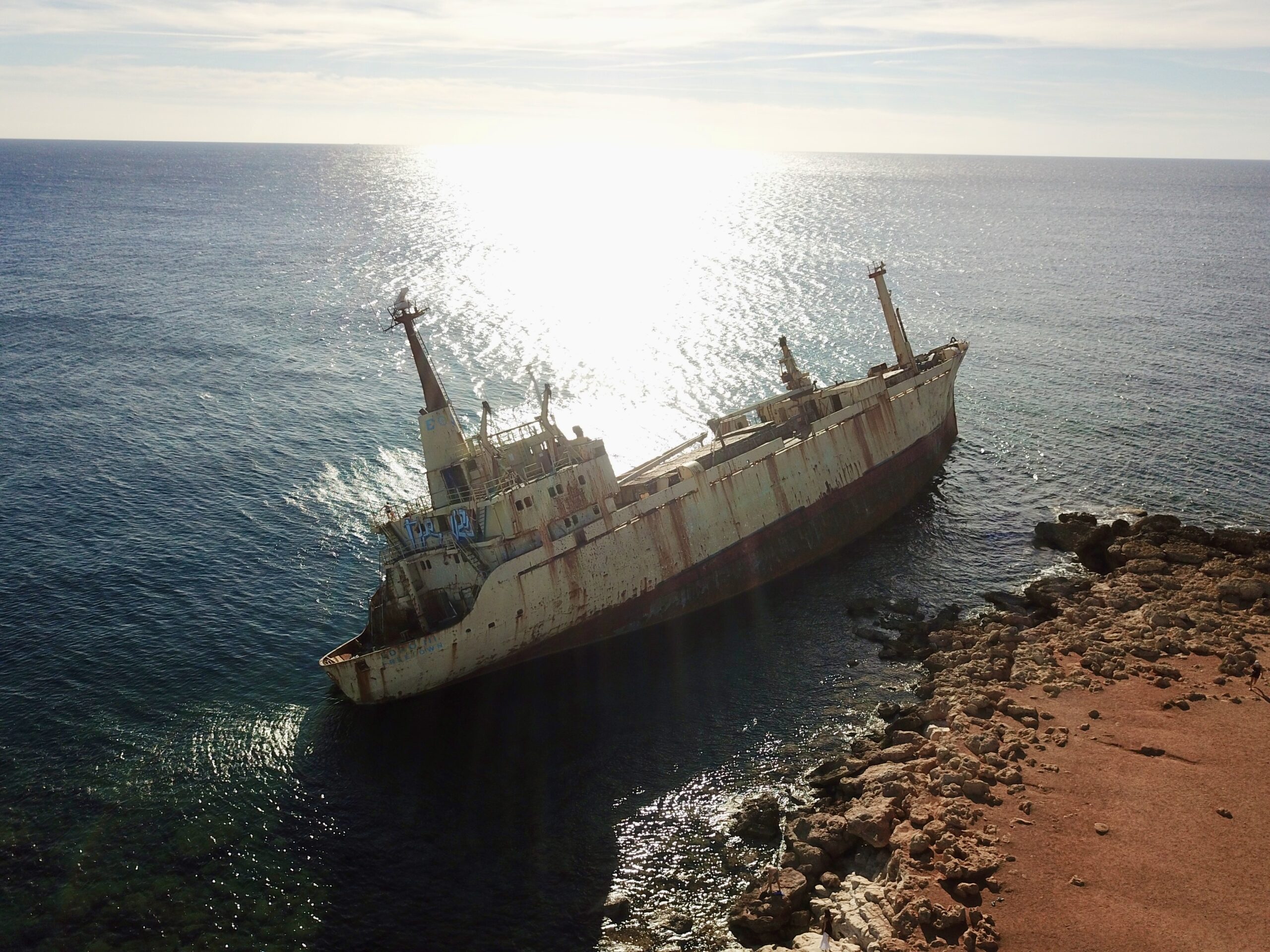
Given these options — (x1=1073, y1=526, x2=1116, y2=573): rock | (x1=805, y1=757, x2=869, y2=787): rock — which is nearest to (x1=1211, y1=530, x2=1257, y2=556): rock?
(x1=1073, y1=526, x2=1116, y2=573): rock

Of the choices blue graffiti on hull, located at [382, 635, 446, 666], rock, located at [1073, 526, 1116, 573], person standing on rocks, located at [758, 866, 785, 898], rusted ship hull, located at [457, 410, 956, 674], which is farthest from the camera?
rock, located at [1073, 526, 1116, 573]

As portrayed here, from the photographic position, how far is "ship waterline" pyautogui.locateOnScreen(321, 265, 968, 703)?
34500mm

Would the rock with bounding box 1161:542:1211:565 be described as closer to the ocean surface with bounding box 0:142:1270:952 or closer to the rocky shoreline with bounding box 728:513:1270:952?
the rocky shoreline with bounding box 728:513:1270:952

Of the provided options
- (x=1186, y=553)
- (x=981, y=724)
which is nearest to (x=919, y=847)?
(x=981, y=724)

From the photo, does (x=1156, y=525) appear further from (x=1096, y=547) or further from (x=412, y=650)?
(x=412, y=650)

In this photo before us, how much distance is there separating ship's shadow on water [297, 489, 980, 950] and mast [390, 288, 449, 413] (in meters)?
12.1

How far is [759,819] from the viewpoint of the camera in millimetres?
26672

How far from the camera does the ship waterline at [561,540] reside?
3450 cm

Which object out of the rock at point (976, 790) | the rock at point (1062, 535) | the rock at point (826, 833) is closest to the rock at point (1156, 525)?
the rock at point (1062, 535)

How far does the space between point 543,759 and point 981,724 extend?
49.9 feet

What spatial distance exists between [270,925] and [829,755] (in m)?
18.2

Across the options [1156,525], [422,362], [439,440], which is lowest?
[1156,525]

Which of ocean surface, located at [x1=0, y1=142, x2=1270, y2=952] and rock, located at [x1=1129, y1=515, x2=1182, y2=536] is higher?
ocean surface, located at [x1=0, y1=142, x2=1270, y2=952]

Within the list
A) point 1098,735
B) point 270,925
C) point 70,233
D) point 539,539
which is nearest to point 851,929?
point 1098,735
